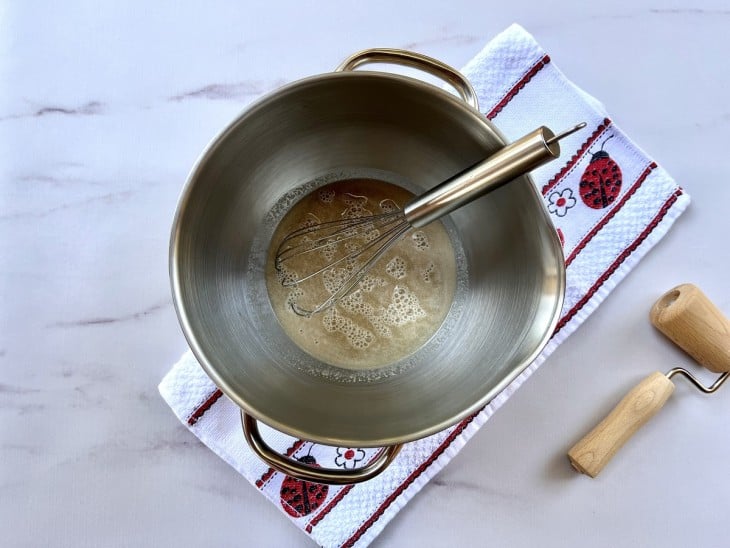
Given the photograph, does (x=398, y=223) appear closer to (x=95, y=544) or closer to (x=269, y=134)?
(x=269, y=134)

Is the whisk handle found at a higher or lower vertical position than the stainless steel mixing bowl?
higher

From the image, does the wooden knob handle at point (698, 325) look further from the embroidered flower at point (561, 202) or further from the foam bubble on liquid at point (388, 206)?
the foam bubble on liquid at point (388, 206)

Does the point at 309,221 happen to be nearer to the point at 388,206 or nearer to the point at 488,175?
the point at 388,206

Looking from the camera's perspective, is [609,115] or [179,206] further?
[609,115]

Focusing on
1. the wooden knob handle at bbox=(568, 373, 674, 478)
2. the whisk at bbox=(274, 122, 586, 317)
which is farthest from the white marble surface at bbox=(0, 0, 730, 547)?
the whisk at bbox=(274, 122, 586, 317)

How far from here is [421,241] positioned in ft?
2.15

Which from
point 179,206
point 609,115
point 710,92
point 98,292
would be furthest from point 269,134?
point 710,92

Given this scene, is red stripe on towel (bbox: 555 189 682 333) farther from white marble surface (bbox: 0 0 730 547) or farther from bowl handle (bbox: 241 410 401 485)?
bowl handle (bbox: 241 410 401 485)

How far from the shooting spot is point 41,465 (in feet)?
2.17

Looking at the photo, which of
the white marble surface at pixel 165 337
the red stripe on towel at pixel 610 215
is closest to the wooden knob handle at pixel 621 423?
the white marble surface at pixel 165 337

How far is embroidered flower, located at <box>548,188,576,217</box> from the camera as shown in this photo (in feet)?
2.14

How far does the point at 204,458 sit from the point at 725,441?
1.64 ft

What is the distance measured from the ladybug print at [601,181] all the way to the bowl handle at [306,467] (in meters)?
0.30

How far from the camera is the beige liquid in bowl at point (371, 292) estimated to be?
0.64m
